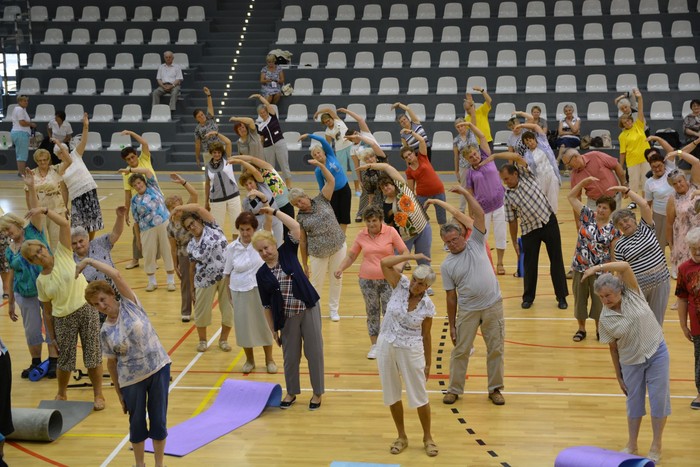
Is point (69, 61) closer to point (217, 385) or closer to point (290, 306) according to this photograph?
point (217, 385)

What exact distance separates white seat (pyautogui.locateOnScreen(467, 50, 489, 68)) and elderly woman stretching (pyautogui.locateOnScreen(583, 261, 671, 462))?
16.0 metres

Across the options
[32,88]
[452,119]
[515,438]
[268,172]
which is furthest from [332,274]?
[32,88]

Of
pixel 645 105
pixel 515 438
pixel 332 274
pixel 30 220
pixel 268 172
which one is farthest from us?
pixel 645 105

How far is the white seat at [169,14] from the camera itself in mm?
25078

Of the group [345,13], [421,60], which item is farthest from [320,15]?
[421,60]

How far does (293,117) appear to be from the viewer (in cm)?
2231

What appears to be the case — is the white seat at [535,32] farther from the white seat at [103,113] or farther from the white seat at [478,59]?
the white seat at [103,113]

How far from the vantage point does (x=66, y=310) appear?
8.66m

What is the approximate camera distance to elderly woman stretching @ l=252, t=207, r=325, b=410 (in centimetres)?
835

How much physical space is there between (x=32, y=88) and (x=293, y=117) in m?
6.57

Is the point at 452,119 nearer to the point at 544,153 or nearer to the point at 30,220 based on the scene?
the point at 544,153

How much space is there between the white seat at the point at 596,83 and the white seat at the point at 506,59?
1736 millimetres

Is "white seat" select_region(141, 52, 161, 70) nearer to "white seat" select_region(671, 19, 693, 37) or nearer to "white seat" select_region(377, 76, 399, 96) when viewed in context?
"white seat" select_region(377, 76, 399, 96)

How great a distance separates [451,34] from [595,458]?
17.6m
